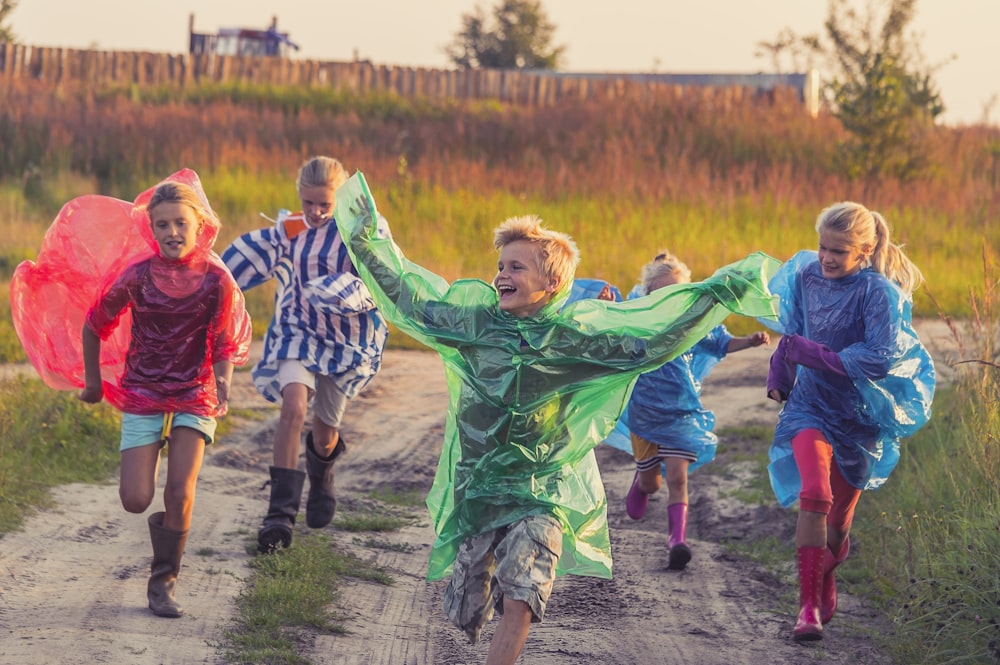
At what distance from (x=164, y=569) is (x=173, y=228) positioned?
1387 millimetres

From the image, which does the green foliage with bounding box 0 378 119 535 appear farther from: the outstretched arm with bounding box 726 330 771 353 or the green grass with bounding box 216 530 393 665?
the outstretched arm with bounding box 726 330 771 353

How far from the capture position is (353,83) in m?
27.4

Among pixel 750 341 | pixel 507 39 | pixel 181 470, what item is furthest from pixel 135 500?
pixel 507 39

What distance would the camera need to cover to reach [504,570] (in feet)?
14.7

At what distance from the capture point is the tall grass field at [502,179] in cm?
1334

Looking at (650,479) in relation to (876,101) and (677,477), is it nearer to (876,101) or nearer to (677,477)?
(677,477)

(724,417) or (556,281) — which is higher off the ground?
(556,281)

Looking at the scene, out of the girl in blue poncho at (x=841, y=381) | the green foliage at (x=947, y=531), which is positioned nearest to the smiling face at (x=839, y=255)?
the girl in blue poncho at (x=841, y=381)

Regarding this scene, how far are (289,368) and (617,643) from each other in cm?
217

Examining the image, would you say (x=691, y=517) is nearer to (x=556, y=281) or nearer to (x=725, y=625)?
(x=725, y=625)

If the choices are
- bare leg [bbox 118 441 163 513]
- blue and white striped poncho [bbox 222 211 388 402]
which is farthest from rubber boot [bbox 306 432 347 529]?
bare leg [bbox 118 441 163 513]

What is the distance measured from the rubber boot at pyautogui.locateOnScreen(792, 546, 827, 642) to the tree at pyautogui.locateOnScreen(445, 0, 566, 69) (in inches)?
1804

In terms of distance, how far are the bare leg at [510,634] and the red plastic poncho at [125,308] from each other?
186 centimetres

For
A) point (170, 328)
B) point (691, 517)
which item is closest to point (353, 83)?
point (691, 517)
